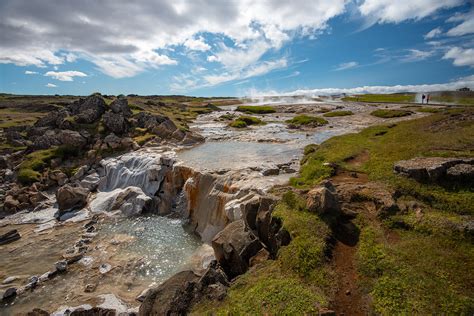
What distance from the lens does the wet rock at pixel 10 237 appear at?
23016 mm

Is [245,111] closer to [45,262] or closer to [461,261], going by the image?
[45,262]

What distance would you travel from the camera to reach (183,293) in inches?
400

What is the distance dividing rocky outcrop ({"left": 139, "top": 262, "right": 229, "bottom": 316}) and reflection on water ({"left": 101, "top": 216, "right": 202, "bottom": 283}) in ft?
22.2

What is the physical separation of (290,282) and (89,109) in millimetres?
48766

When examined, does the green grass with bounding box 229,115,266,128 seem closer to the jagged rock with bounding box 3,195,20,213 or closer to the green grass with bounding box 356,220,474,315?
the jagged rock with bounding box 3,195,20,213

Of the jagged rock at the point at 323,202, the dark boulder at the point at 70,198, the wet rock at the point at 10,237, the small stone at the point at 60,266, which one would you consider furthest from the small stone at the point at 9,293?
the jagged rock at the point at 323,202

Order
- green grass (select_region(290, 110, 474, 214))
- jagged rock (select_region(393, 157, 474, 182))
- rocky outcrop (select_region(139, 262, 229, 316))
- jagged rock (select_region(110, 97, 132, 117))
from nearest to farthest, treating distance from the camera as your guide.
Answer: rocky outcrop (select_region(139, 262, 229, 316)), green grass (select_region(290, 110, 474, 214)), jagged rock (select_region(393, 157, 474, 182)), jagged rock (select_region(110, 97, 132, 117))

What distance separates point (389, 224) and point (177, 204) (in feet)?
66.5

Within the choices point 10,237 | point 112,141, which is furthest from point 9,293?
point 112,141

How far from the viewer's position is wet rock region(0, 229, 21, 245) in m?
23.0

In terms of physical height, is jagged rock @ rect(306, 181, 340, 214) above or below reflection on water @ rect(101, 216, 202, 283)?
above

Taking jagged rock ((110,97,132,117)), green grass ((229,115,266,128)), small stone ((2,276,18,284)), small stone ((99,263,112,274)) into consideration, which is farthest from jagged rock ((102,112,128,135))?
small stone ((99,263,112,274))

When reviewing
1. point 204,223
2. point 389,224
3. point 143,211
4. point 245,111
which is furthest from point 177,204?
point 245,111

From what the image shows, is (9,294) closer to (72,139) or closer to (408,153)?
(408,153)
